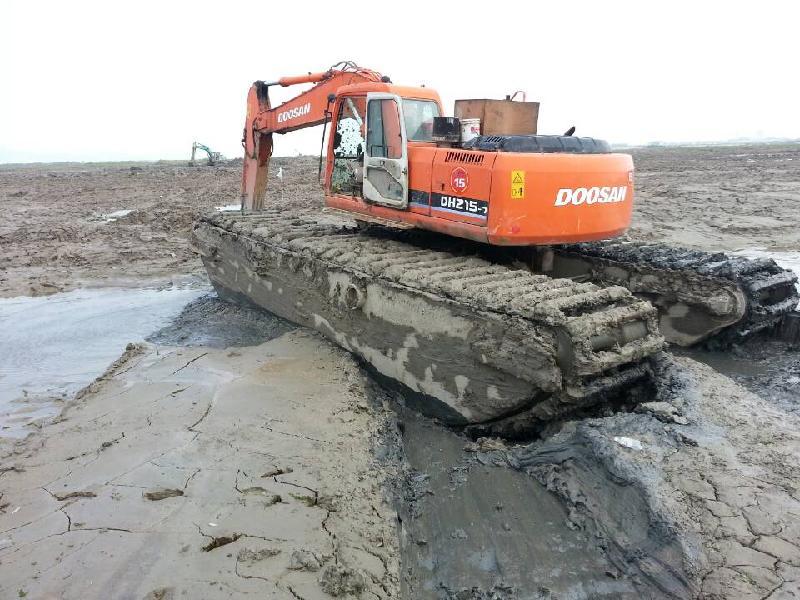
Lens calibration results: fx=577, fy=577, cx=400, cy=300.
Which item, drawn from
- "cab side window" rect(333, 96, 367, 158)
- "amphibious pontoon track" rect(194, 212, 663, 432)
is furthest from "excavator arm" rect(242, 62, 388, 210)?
"amphibious pontoon track" rect(194, 212, 663, 432)

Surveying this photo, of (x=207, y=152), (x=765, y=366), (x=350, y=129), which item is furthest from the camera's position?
(x=207, y=152)

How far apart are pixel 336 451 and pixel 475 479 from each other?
91 cm

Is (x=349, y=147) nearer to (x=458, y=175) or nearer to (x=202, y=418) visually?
(x=458, y=175)

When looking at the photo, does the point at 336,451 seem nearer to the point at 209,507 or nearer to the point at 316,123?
the point at 209,507

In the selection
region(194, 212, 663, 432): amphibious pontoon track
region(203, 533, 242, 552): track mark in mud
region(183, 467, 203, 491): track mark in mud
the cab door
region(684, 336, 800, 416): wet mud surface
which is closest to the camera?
region(203, 533, 242, 552): track mark in mud

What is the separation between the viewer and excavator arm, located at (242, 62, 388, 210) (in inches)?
254

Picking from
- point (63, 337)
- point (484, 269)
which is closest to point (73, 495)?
point (484, 269)

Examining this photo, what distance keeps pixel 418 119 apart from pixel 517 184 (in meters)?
1.56

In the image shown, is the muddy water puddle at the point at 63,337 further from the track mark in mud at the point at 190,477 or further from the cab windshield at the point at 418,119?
the cab windshield at the point at 418,119

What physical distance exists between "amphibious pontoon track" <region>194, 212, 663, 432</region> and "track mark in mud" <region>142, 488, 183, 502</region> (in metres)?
1.96

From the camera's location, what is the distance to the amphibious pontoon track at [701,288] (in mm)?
5156

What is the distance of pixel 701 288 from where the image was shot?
5.25 m

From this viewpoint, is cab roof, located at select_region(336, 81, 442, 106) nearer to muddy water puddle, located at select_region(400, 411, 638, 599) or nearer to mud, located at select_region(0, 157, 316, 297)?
muddy water puddle, located at select_region(400, 411, 638, 599)

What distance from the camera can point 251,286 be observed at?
680 cm
